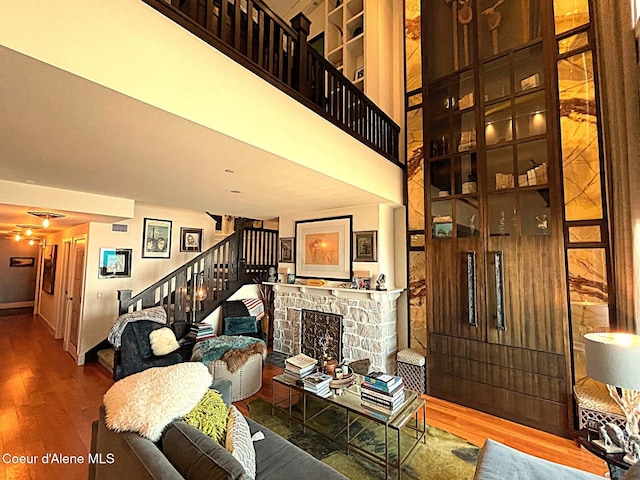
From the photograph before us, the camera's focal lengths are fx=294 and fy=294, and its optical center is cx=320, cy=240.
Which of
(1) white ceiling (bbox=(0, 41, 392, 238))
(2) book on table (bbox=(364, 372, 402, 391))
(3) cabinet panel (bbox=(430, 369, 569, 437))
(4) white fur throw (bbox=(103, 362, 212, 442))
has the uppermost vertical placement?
(1) white ceiling (bbox=(0, 41, 392, 238))

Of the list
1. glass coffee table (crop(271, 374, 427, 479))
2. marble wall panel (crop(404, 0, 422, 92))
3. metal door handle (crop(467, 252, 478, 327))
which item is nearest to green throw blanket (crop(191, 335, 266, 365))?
glass coffee table (crop(271, 374, 427, 479))

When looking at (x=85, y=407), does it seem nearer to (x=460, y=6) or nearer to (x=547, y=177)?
(x=547, y=177)

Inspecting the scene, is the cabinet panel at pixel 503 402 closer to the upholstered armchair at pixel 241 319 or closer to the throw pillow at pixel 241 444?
the throw pillow at pixel 241 444

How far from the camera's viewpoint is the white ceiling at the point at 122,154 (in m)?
1.56

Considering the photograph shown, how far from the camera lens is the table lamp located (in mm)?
1829

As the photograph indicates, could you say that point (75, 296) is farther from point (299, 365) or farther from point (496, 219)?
point (496, 219)

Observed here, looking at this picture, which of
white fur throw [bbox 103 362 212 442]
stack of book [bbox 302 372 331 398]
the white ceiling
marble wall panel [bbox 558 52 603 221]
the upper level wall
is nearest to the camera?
the upper level wall

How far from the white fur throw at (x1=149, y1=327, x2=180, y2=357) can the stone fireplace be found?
1.94 m

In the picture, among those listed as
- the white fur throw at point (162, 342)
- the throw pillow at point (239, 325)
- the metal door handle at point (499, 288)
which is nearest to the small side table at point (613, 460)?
the metal door handle at point (499, 288)

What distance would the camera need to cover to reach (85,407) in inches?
128

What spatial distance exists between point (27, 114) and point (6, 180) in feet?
7.77

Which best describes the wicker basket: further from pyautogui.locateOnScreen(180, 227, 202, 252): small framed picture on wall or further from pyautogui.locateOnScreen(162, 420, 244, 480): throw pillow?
pyautogui.locateOnScreen(180, 227, 202, 252): small framed picture on wall

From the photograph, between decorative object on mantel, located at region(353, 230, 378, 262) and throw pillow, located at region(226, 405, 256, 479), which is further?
decorative object on mantel, located at region(353, 230, 378, 262)

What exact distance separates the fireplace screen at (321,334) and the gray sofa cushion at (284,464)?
264 centimetres
